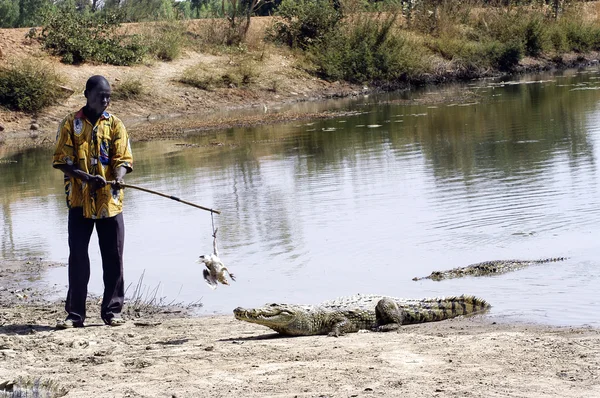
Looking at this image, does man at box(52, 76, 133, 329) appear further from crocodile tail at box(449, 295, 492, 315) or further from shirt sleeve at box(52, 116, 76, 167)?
crocodile tail at box(449, 295, 492, 315)

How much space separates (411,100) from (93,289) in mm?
26053

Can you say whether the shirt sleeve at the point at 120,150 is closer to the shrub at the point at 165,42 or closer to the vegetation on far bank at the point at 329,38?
the vegetation on far bank at the point at 329,38

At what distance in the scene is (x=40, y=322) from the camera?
8.33 meters

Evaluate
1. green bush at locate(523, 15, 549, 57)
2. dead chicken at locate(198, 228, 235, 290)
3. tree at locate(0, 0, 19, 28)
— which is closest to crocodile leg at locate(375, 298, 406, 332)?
dead chicken at locate(198, 228, 235, 290)

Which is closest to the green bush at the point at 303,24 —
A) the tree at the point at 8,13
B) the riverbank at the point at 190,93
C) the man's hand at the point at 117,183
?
the riverbank at the point at 190,93

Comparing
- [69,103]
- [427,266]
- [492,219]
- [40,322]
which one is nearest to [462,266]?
[427,266]

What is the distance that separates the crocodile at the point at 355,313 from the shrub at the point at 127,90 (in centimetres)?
2704

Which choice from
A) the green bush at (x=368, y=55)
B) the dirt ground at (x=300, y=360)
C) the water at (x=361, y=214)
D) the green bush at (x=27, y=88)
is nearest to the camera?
the dirt ground at (x=300, y=360)

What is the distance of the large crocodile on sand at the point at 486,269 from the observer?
9805mm

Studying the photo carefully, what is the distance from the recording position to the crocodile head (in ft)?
24.7

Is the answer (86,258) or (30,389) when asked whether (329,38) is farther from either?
(30,389)

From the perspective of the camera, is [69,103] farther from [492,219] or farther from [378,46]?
[492,219]

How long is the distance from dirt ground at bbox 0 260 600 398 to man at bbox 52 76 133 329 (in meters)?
0.31

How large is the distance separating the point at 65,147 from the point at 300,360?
2.69 m
